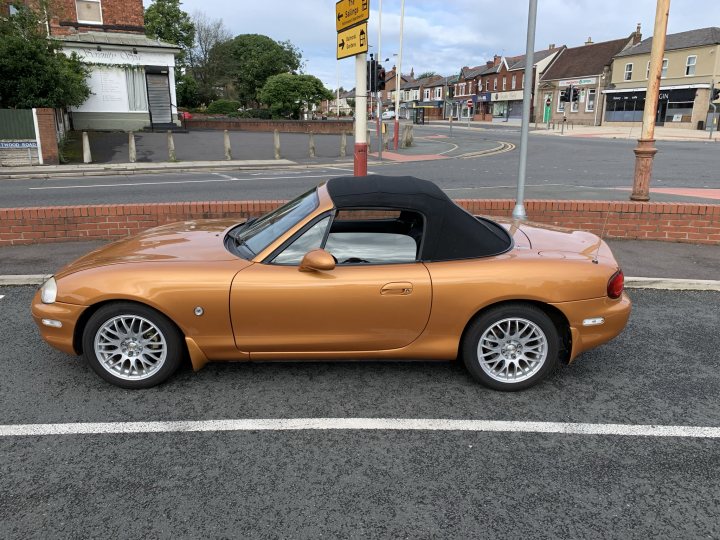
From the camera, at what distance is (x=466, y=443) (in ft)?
10.3

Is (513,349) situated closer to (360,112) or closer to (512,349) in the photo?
(512,349)

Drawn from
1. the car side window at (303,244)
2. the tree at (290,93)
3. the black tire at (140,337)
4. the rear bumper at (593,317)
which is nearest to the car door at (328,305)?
the car side window at (303,244)

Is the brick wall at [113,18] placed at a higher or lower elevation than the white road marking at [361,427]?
higher

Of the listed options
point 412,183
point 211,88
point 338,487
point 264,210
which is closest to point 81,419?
point 338,487

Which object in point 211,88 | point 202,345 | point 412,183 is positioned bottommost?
point 202,345

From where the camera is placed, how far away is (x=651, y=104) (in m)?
8.32

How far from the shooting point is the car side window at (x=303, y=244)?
3.63 meters

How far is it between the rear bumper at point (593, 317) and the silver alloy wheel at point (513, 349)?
0.73 ft

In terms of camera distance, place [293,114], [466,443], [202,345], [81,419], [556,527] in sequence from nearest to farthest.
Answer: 1. [556,527]
2. [466,443]
3. [81,419]
4. [202,345]
5. [293,114]

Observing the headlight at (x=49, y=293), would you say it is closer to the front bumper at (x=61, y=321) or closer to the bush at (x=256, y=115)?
the front bumper at (x=61, y=321)

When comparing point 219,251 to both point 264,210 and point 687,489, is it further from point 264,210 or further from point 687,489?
point 264,210

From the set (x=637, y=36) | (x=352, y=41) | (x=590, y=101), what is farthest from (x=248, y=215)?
(x=637, y=36)

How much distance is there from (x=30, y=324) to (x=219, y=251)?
2198mm

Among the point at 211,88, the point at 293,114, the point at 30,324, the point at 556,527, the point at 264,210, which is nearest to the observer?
the point at 556,527
